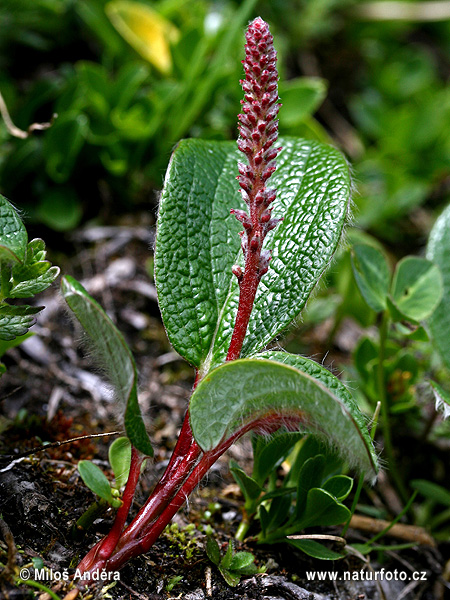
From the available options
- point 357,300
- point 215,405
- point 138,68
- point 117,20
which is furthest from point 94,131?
point 215,405

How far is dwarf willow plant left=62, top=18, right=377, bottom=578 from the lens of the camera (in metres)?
1.12

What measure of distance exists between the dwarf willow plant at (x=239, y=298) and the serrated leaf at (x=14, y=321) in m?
0.21

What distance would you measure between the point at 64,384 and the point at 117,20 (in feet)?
5.98

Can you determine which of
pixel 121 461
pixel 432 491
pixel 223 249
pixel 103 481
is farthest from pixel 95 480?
pixel 432 491

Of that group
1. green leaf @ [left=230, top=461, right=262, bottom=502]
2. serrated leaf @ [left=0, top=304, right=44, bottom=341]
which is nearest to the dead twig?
green leaf @ [left=230, top=461, right=262, bottom=502]

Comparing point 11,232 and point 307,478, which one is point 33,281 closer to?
point 11,232

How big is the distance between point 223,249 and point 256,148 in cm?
34

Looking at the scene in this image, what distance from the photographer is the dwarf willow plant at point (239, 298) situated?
112 centimetres

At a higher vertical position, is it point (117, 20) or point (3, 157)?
point (117, 20)

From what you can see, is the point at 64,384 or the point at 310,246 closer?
the point at 310,246

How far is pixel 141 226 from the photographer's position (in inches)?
105

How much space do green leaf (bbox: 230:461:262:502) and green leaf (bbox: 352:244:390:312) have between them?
66cm

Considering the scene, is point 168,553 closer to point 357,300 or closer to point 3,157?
point 357,300

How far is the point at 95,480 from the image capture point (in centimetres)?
124
